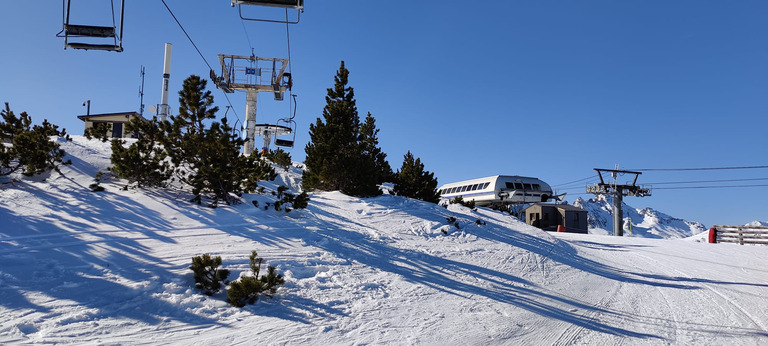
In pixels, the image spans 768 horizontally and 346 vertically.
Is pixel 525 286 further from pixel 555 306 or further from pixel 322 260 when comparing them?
pixel 322 260

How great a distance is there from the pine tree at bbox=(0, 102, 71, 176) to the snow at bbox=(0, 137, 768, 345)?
0.46m

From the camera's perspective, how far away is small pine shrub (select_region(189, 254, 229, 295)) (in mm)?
6352

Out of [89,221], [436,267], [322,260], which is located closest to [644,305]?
[436,267]

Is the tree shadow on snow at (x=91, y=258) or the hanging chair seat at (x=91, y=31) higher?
the hanging chair seat at (x=91, y=31)

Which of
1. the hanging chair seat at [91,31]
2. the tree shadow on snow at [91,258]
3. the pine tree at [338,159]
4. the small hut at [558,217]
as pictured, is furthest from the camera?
the small hut at [558,217]

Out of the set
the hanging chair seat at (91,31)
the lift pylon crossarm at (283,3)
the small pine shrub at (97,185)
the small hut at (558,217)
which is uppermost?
the lift pylon crossarm at (283,3)

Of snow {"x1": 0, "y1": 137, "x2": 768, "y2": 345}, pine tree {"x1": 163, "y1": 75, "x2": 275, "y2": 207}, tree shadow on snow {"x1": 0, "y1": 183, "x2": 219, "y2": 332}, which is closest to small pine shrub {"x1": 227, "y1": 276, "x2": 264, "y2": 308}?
snow {"x1": 0, "y1": 137, "x2": 768, "y2": 345}

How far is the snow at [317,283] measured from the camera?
548 cm

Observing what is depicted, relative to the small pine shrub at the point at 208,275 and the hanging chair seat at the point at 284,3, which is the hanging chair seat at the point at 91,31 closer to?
the hanging chair seat at the point at 284,3

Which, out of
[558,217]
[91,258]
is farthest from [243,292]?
[558,217]

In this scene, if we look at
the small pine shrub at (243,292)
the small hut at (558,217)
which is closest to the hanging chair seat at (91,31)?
the small pine shrub at (243,292)

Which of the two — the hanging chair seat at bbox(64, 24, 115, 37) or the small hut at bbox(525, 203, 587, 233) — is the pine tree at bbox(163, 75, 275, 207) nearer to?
the hanging chair seat at bbox(64, 24, 115, 37)

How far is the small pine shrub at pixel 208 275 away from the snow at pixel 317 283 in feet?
0.53

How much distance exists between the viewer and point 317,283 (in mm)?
7328
